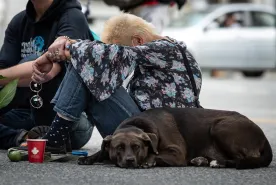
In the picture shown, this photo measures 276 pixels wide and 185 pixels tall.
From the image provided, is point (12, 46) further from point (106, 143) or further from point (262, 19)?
point (262, 19)

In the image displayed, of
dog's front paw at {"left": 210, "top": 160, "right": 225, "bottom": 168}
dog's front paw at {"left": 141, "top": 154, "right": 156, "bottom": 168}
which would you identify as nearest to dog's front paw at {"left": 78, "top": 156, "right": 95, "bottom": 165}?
dog's front paw at {"left": 141, "top": 154, "right": 156, "bottom": 168}

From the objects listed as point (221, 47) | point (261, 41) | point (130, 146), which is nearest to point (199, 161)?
point (130, 146)

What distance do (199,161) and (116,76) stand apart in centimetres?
81

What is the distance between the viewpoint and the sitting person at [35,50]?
260 inches

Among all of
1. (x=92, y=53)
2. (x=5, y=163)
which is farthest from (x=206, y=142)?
(x=5, y=163)

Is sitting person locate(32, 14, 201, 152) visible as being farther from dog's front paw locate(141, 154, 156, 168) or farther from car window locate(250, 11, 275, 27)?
car window locate(250, 11, 275, 27)

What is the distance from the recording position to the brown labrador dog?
5.69 metres

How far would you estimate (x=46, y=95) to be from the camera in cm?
661

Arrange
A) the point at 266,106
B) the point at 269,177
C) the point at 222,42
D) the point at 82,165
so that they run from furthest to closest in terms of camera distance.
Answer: the point at 222,42 < the point at 266,106 < the point at 82,165 < the point at 269,177

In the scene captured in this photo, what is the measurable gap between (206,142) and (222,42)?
17238 millimetres

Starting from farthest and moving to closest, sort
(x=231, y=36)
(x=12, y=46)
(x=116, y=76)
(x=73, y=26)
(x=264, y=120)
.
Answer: (x=231, y=36) < (x=264, y=120) < (x=12, y=46) < (x=73, y=26) < (x=116, y=76)

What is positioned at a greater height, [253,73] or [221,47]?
[221,47]

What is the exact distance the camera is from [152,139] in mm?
5711

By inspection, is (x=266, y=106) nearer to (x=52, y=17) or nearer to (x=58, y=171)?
(x=52, y=17)
